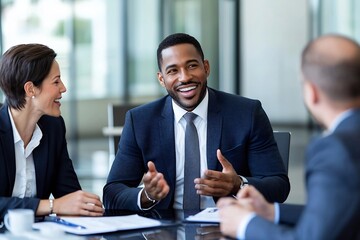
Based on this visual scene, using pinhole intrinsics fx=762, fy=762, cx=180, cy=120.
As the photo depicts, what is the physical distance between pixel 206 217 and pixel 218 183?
0.69 ft

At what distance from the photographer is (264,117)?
345 cm

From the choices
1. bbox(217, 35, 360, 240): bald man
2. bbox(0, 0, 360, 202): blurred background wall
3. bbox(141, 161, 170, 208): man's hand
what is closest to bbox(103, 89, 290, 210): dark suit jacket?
bbox(141, 161, 170, 208): man's hand

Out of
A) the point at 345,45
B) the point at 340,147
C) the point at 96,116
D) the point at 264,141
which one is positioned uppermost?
the point at 345,45

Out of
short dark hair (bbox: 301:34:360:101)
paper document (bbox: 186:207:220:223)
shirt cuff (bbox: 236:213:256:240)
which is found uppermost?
short dark hair (bbox: 301:34:360:101)

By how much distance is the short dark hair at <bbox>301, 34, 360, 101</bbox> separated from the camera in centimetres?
188

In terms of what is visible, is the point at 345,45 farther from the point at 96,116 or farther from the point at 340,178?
the point at 96,116

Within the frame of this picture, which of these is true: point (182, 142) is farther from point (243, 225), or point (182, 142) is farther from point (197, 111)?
point (243, 225)

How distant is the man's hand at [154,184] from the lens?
2852mm

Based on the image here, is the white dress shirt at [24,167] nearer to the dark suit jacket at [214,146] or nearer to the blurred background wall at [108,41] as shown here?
the dark suit jacket at [214,146]

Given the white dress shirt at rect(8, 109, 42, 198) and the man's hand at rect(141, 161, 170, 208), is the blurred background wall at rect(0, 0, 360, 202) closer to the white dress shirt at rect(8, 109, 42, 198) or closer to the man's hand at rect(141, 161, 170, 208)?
→ the white dress shirt at rect(8, 109, 42, 198)

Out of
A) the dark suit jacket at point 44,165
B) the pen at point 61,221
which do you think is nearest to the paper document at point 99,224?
the pen at point 61,221

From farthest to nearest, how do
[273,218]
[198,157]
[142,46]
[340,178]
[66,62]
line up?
[142,46], [66,62], [198,157], [273,218], [340,178]

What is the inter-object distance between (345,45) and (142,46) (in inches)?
269

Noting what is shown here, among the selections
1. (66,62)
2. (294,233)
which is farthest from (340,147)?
(66,62)
